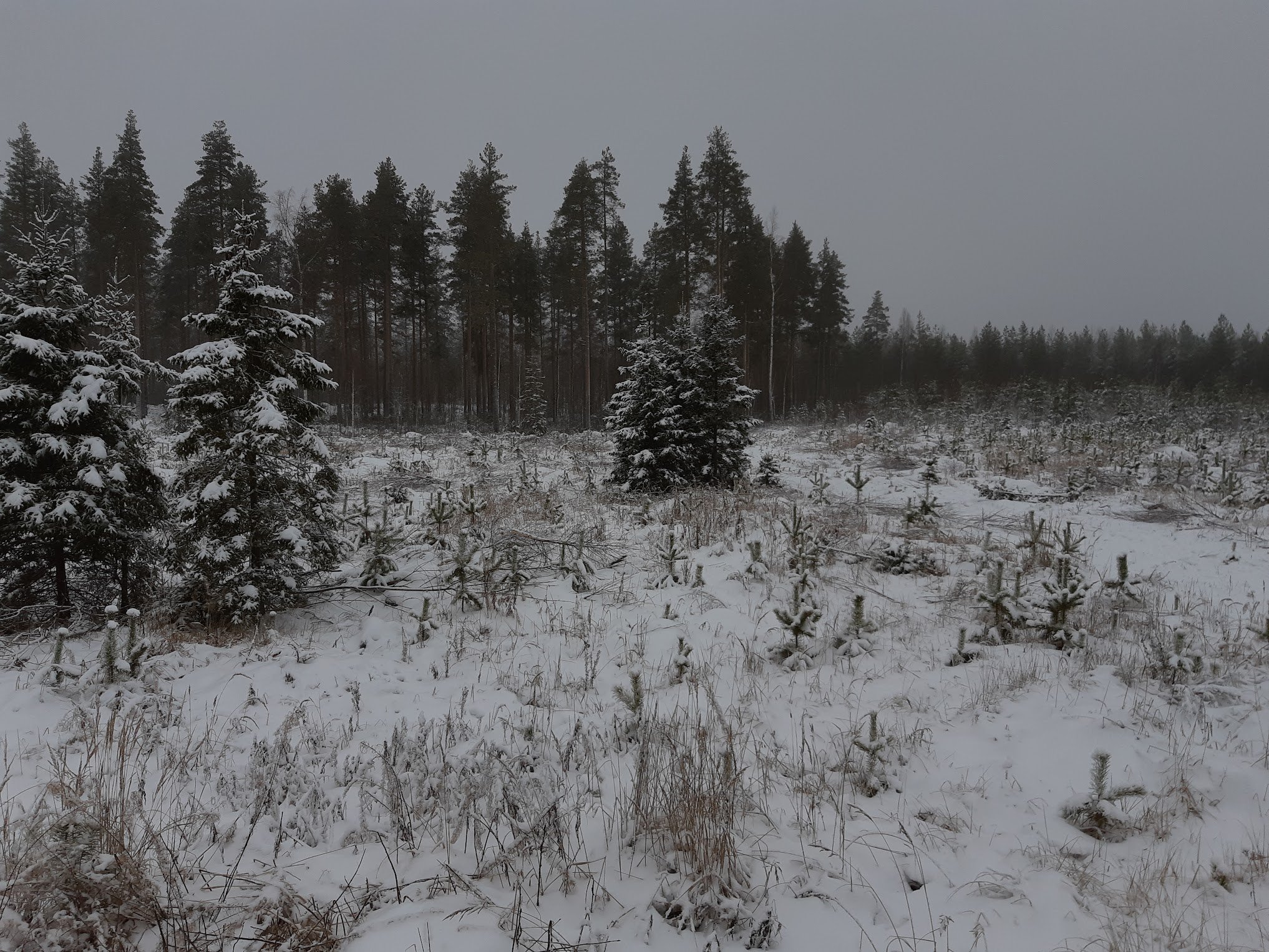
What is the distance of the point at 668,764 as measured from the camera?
316cm

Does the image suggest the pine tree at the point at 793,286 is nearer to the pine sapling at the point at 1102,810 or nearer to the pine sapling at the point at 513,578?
the pine sapling at the point at 513,578

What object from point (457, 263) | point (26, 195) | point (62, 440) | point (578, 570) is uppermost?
point (26, 195)

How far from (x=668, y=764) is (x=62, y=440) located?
6964mm

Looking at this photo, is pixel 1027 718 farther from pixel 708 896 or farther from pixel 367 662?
pixel 367 662

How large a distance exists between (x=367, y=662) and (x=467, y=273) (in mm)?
29352

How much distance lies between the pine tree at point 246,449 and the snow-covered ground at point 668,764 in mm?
672

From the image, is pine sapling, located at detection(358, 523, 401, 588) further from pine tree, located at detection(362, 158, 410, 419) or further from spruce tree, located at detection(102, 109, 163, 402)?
spruce tree, located at detection(102, 109, 163, 402)

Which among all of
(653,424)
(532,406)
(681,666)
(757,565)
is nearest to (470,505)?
(757,565)

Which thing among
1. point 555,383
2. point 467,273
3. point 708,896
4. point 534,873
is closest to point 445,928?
point 534,873

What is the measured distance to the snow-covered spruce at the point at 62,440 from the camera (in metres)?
5.69

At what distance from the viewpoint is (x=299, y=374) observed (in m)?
6.28

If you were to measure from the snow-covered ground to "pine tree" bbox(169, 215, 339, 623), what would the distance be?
67 cm

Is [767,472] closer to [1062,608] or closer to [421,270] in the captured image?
[1062,608]

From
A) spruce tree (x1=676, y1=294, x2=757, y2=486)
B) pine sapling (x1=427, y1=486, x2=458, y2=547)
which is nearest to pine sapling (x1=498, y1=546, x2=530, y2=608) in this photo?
pine sapling (x1=427, y1=486, x2=458, y2=547)
